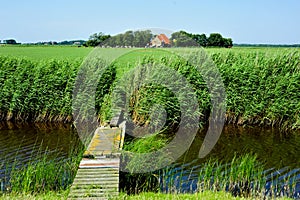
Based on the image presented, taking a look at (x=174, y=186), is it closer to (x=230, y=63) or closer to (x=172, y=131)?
(x=172, y=131)

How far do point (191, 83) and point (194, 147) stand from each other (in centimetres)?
298

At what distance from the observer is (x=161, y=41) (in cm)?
1298

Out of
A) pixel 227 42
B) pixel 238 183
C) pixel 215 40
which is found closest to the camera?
pixel 238 183

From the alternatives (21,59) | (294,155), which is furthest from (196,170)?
(21,59)

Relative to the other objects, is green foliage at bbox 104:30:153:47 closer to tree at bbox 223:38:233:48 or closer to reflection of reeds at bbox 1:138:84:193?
reflection of reeds at bbox 1:138:84:193

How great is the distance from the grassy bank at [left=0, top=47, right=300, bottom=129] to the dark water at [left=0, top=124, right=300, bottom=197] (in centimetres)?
56

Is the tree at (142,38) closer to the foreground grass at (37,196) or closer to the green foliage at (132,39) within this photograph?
the green foliage at (132,39)

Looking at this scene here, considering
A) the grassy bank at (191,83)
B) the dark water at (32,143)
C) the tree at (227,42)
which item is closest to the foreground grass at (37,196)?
the dark water at (32,143)

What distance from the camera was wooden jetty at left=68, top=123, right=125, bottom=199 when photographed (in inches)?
198

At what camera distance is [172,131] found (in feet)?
38.3

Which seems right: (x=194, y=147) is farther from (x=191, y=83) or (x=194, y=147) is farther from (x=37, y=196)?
(x=37, y=196)

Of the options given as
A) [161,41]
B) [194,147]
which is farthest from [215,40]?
[194,147]

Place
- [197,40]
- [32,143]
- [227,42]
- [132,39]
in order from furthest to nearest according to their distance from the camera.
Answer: [227,42], [197,40], [132,39], [32,143]

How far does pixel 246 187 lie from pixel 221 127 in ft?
18.1
